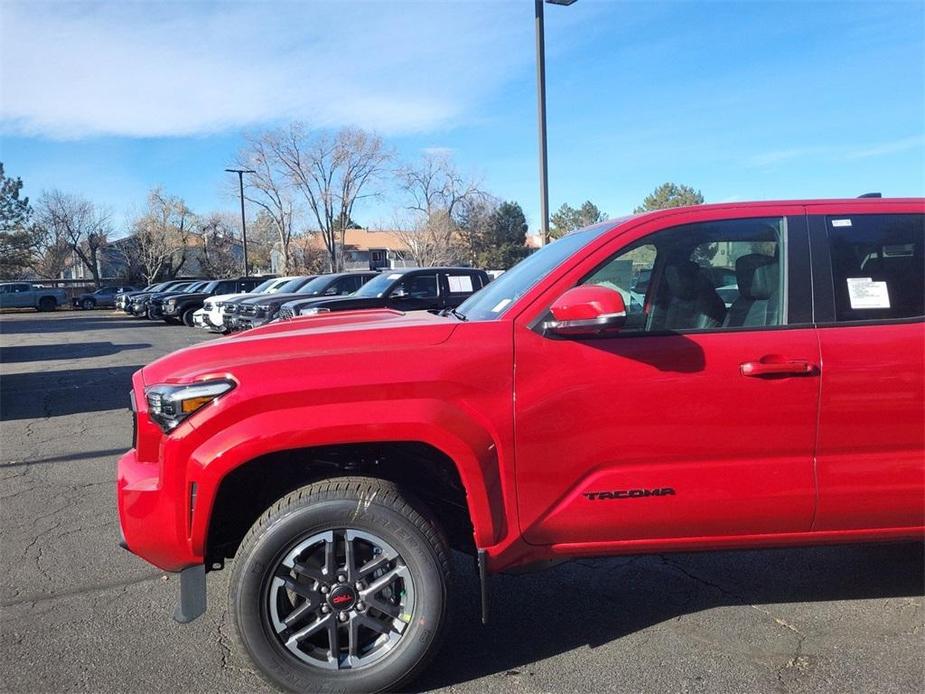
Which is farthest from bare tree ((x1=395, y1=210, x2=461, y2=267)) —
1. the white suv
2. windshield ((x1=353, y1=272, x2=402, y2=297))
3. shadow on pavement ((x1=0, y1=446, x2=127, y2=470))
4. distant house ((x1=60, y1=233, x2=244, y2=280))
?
shadow on pavement ((x1=0, y1=446, x2=127, y2=470))

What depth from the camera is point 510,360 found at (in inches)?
114

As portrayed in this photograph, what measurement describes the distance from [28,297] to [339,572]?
46.7 metres

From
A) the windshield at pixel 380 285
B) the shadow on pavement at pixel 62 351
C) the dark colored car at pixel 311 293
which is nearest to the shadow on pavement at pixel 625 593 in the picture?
the windshield at pixel 380 285

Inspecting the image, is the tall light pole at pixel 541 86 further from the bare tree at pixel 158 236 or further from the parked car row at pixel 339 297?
the bare tree at pixel 158 236

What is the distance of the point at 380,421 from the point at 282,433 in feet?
1.23

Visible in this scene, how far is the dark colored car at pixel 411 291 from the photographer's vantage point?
13.2 metres

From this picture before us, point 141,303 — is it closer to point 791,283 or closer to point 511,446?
point 511,446

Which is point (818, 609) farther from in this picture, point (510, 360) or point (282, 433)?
point (282, 433)

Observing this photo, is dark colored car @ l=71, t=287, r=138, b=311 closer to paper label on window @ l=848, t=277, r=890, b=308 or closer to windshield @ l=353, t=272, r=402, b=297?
windshield @ l=353, t=272, r=402, b=297

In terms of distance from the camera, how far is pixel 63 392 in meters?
10.7

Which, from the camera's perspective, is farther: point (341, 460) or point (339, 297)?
point (339, 297)

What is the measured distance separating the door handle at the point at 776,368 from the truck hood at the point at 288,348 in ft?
3.98

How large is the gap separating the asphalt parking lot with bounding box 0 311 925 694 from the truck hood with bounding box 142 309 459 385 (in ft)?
3.84

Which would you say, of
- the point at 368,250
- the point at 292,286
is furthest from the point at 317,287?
the point at 368,250
